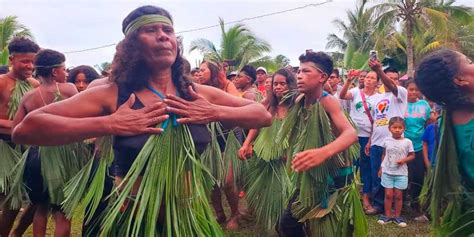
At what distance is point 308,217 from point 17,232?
8.60 feet

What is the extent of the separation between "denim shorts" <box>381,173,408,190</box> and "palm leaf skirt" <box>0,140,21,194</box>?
3863mm

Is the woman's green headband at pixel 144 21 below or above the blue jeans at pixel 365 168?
above

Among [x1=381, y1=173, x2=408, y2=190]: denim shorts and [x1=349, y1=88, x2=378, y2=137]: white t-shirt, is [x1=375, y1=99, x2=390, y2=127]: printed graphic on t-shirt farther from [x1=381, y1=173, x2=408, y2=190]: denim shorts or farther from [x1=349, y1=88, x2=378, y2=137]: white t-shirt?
[x1=381, y1=173, x2=408, y2=190]: denim shorts

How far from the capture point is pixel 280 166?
4730mm

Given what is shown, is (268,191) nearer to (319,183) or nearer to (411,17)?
(319,183)

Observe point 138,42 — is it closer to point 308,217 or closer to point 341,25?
point 308,217

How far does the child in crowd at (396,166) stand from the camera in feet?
18.8

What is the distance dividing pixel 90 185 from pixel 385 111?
433 cm

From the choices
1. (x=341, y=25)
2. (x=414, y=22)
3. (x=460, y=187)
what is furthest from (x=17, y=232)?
(x=341, y=25)

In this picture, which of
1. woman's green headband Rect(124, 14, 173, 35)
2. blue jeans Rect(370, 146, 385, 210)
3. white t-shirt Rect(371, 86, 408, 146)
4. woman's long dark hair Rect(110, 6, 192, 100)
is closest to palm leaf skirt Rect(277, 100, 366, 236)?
woman's long dark hair Rect(110, 6, 192, 100)

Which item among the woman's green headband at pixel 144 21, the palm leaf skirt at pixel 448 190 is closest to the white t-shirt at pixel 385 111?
the palm leaf skirt at pixel 448 190

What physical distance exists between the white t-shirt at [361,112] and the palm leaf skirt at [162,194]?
439cm

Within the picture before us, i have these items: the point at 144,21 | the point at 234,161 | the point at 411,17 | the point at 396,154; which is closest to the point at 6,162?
the point at 234,161

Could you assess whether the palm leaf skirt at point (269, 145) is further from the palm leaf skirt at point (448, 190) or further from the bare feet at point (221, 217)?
the palm leaf skirt at point (448, 190)
